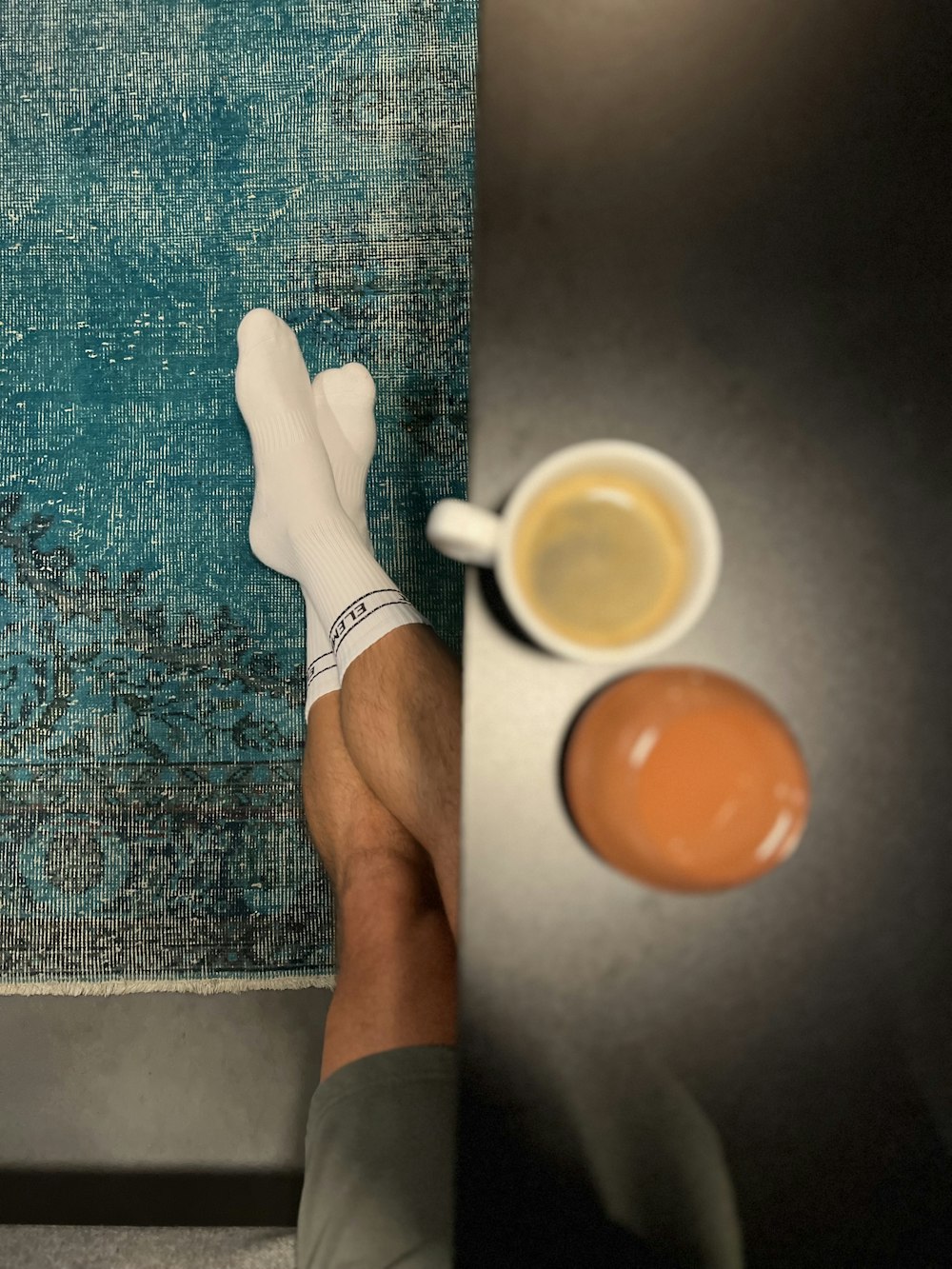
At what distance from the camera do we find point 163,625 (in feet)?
3.44

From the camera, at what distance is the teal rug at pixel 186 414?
40.3 inches

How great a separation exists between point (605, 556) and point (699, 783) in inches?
5.0

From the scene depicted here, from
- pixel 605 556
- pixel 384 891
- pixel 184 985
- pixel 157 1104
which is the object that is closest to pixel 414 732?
pixel 384 891

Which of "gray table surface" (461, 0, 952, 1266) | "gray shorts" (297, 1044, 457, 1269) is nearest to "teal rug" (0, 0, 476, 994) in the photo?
"gray shorts" (297, 1044, 457, 1269)

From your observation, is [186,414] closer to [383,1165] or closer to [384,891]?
[384,891]

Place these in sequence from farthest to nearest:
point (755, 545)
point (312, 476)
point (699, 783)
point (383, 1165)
Result: point (312, 476), point (383, 1165), point (755, 545), point (699, 783)

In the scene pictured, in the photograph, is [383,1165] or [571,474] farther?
[383,1165]

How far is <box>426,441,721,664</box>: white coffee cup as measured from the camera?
0.43 m

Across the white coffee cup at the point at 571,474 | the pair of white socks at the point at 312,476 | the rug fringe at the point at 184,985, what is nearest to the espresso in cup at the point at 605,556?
the white coffee cup at the point at 571,474

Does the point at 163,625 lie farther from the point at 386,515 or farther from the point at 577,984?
the point at 577,984

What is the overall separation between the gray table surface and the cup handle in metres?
0.07

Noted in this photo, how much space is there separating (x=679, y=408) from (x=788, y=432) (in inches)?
2.6

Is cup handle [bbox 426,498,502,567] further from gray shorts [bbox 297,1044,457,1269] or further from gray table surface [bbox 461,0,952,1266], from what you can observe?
gray shorts [bbox 297,1044,457,1269]

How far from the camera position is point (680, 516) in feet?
1.49
